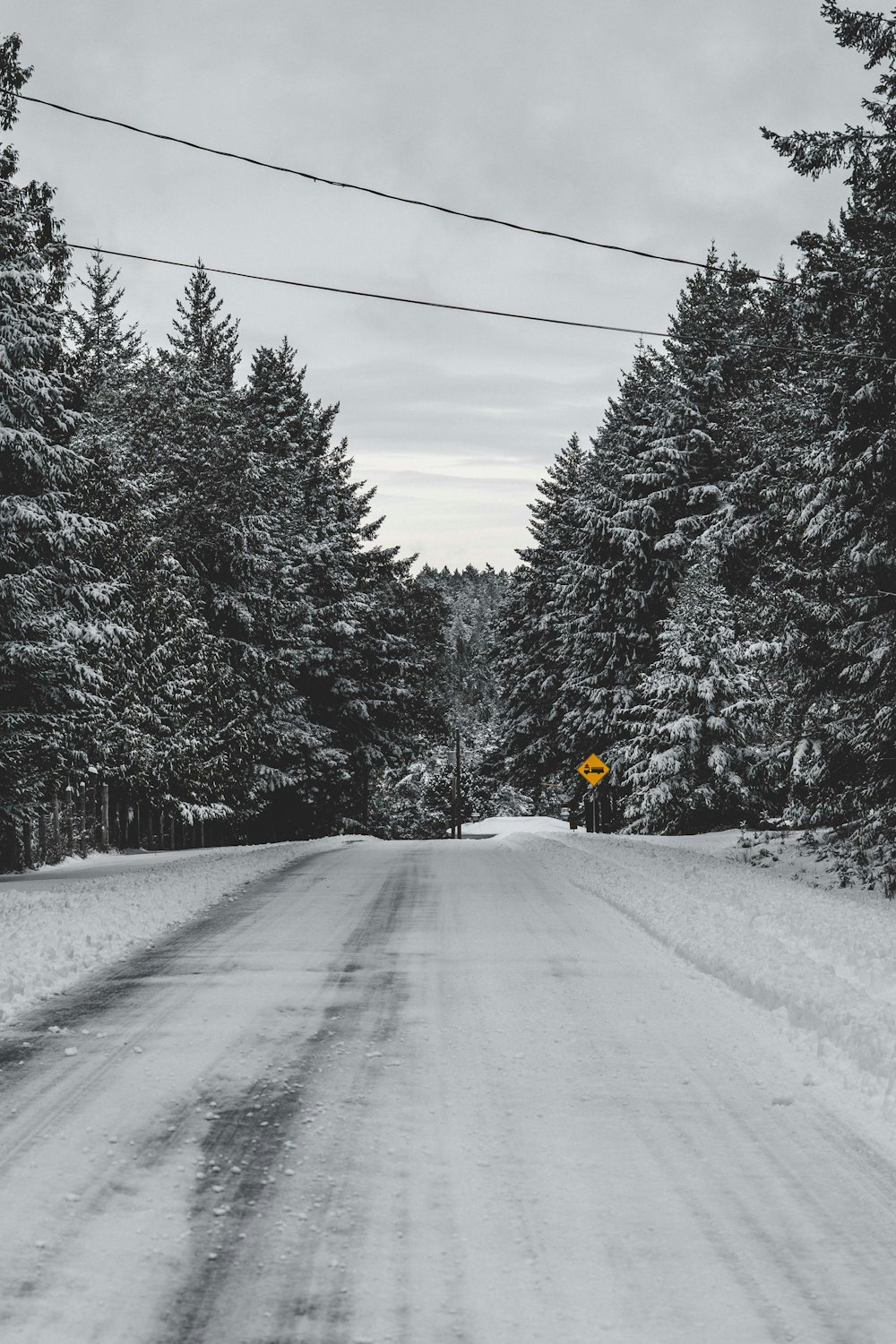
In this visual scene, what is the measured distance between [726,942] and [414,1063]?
157 inches

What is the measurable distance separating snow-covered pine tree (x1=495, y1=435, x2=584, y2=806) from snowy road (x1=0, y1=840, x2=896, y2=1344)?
35429 mm

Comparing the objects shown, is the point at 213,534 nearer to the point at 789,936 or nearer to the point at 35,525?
the point at 35,525

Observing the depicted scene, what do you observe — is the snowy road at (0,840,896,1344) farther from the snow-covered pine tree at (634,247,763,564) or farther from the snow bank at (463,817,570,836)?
the snow bank at (463,817,570,836)

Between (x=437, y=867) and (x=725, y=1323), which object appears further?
(x=437, y=867)

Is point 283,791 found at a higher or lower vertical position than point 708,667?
lower

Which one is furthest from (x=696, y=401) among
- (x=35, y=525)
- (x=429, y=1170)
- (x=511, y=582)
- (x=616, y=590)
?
(x=429, y=1170)

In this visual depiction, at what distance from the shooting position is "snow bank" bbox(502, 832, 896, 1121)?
5.93 metres

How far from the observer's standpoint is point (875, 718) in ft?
45.8

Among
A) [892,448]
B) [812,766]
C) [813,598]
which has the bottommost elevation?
[812,766]

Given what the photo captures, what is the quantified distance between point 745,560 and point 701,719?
211 inches

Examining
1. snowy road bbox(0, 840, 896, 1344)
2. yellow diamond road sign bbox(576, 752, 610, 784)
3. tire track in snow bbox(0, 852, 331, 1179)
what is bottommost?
snowy road bbox(0, 840, 896, 1344)

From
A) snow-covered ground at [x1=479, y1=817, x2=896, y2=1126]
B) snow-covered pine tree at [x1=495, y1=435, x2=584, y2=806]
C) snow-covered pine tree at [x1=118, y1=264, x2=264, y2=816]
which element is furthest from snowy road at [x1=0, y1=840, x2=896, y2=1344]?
snow-covered pine tree at [x1=495, y1=435, x2=584, y2=806]

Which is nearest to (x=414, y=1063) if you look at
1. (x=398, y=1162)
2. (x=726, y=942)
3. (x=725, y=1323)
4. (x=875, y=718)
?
(x=398, y=1162)

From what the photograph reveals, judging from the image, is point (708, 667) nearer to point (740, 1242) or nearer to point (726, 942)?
point (726, 942)
